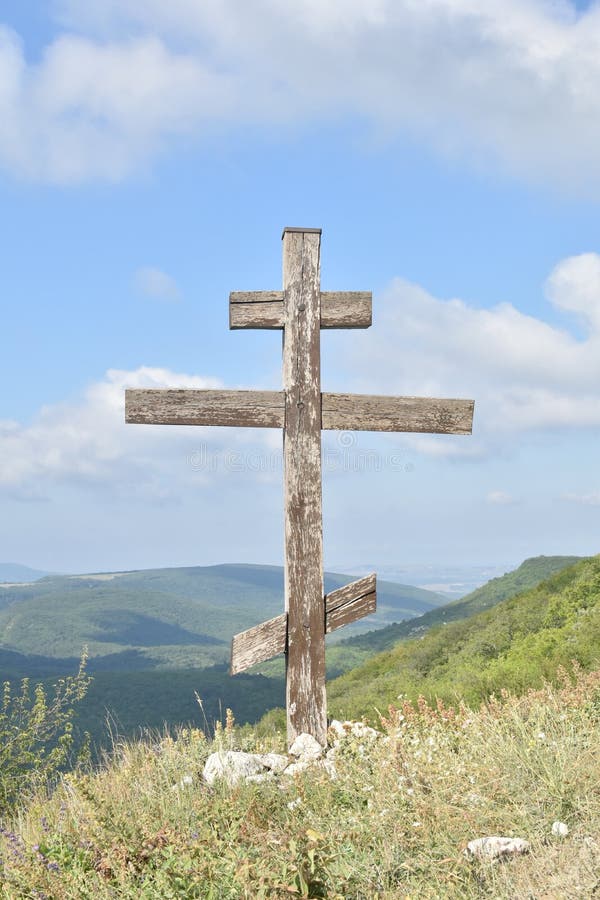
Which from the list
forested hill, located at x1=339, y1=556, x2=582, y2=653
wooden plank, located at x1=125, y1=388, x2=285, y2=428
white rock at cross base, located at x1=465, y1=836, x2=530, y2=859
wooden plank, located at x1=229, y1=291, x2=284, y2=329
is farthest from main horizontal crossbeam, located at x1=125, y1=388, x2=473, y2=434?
forested hill, located at x1=339, y1=556, x2=582, y2=653

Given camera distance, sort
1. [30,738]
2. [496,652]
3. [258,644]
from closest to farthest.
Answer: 1. [258,644]
2. [30,738]
3. [496,652]

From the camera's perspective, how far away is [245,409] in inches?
313

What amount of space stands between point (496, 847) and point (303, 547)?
3615 millimetres

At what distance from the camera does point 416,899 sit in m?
4.18

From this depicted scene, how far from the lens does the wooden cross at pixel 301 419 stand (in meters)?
7.76

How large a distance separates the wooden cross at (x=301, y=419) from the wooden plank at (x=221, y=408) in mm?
10

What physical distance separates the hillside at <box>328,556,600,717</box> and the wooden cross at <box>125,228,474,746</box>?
2.43 m

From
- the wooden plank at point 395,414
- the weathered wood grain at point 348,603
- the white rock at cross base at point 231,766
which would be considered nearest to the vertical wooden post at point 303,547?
the weathered wood grain at point 348,603

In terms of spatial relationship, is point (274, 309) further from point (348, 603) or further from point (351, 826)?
point (351, 826)

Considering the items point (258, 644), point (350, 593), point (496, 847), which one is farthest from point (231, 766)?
point (496, 847)

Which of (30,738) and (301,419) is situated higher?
(301,419)

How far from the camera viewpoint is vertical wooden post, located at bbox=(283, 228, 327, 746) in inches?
305

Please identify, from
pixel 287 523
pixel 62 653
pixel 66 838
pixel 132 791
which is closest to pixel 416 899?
pixel 66 838

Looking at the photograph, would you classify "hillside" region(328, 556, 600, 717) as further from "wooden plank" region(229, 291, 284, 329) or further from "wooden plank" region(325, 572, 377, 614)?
"wooden plank" region(229, 291, 284, 329)
